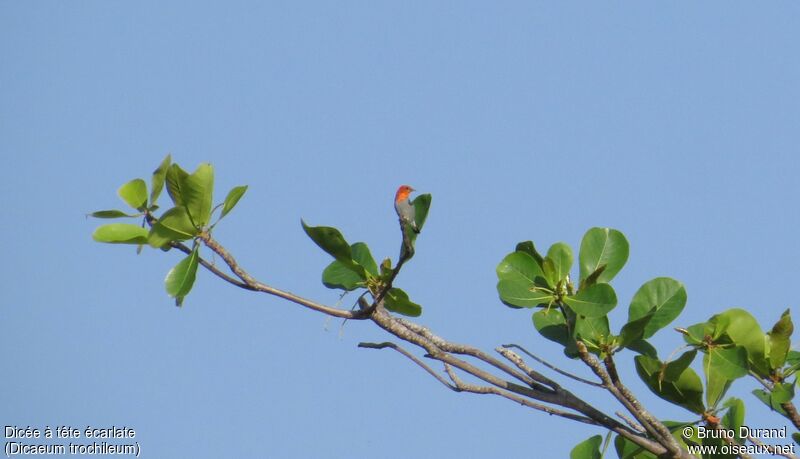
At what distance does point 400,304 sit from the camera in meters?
3.10

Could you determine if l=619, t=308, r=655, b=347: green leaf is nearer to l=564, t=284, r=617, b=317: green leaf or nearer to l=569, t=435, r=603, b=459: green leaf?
l=564, t=284, r=617, b=317: green leaf

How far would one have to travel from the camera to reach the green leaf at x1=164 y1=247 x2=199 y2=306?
9.75ft

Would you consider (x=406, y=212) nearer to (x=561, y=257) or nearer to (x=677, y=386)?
(x=561, y=257)

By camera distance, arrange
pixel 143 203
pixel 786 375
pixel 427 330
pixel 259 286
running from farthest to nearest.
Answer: pixel 786 375
pixel 143 203
pixel 427 330
pixel 259 286

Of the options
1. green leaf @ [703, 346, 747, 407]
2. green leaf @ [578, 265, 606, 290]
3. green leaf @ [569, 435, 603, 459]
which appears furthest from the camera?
green leaf @ [569, 435, 603, 459]

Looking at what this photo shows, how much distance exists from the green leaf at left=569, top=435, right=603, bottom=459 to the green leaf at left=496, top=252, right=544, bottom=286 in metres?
1.02

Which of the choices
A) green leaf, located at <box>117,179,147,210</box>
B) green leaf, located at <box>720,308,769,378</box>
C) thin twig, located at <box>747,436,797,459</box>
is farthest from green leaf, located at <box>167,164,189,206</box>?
thin twig, located at <box>747,436,797,459</box>

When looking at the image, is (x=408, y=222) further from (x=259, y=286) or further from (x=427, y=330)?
(x=259, y=286)

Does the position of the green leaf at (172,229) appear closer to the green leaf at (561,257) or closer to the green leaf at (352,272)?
the green leaf at (352,272)

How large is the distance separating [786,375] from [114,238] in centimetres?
277

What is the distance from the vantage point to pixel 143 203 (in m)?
3.15

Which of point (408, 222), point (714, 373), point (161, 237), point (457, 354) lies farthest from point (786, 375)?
point (161, 237)

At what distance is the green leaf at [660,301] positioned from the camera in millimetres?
3172

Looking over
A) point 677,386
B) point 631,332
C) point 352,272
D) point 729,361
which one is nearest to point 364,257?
point 352,272
